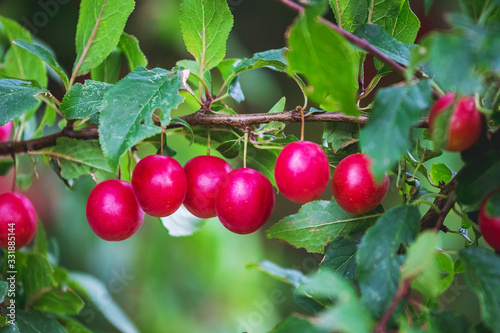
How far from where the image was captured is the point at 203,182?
1.86 ft

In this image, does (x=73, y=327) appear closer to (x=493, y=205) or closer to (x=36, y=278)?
(x=36, y=278)

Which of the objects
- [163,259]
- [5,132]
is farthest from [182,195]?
[163,259]

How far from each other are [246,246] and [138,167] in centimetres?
102

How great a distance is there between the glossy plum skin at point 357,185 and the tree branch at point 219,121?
0.05 meters

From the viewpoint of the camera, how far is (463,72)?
11.4 inches

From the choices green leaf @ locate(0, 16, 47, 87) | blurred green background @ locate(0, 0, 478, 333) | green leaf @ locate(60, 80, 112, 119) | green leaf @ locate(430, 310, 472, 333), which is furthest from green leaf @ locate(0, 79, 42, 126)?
blurred green background @ locate(0, 0, 478, 333)

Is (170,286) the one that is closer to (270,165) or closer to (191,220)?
(191,220)

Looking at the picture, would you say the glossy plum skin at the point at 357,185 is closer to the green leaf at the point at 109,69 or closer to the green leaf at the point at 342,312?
the green leaf at the point at 342,312

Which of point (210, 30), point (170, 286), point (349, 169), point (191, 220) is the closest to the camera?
point (349, 169)

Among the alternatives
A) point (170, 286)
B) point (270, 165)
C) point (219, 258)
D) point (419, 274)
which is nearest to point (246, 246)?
point (219, 258)

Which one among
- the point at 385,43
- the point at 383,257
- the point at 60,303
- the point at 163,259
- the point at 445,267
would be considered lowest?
the point at 163,259

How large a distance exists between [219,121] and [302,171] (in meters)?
0.14

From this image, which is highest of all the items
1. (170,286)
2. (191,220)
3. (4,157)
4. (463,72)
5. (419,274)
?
(463,72)

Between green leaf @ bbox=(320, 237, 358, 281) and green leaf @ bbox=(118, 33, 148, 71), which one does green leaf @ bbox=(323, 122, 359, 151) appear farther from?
green leaf @ bbox=(118, 33, 148, 71)
